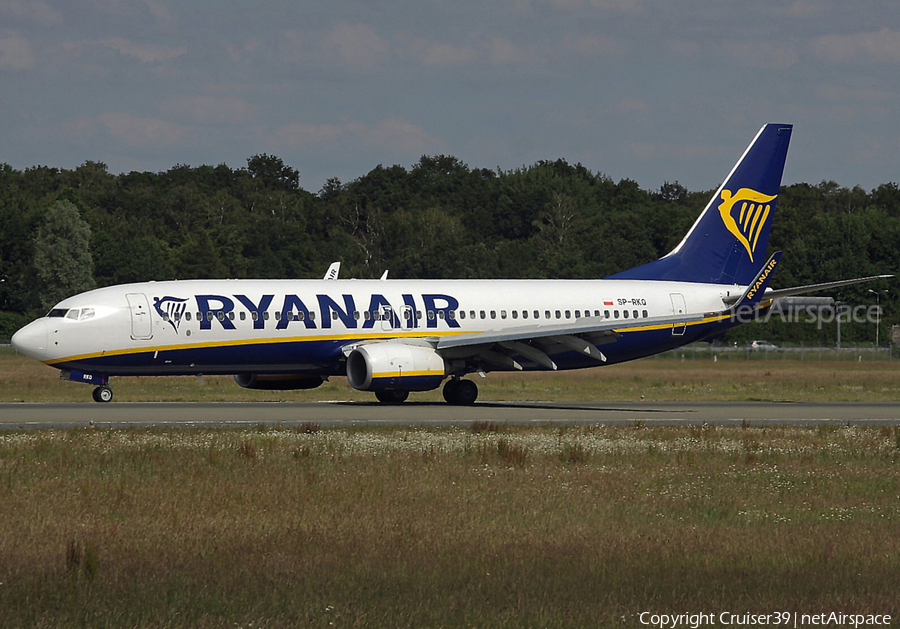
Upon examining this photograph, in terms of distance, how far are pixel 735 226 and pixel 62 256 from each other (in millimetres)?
69780

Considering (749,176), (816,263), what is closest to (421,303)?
(749,176)

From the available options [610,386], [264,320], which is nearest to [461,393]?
[264,320]

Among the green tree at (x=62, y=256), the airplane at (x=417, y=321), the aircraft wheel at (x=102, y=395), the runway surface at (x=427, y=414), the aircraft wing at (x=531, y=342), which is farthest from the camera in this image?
the green tree at (x=62, y=256)

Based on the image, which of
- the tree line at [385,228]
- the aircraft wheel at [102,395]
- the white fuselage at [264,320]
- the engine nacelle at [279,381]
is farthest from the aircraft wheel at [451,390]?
the tree line at [385,228]

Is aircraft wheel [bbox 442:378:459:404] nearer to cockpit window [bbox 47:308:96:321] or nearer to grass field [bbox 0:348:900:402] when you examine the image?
grass field [bbox 0:348:900:402]

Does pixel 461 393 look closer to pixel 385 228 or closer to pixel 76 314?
pixel 76 314

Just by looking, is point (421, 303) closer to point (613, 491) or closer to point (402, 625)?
point (613, 491)

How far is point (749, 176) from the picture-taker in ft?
150

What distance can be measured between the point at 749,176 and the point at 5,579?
37675mm

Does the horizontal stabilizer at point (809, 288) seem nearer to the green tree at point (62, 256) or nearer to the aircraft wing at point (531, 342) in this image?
the aircraft wing at point (531, 342)

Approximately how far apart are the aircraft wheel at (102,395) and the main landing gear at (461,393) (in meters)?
10.5

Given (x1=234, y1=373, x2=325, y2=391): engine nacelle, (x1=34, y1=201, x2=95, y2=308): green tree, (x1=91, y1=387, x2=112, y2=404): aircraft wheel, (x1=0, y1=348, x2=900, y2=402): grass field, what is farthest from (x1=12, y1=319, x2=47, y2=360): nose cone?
(x1=34, y1=201, x2=95, y2=308): green tree

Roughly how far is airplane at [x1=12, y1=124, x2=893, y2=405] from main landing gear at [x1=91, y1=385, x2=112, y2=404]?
31 mm

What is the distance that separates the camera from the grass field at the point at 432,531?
36.7 feet
